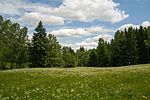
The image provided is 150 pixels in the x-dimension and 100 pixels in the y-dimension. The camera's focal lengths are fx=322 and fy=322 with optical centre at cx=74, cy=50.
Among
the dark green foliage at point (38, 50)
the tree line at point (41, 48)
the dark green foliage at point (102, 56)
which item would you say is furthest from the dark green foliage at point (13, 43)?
the dark green foliage at point (102, 56)

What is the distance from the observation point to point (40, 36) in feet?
341

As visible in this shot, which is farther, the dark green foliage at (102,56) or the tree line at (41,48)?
the dark green foliage at (102,56)

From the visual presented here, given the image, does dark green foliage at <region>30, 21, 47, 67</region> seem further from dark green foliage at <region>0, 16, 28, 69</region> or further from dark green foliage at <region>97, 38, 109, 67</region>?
dark green foliage at <region>97, 38, 109, 67</region>

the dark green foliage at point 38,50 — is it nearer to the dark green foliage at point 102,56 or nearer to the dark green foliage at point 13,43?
the dark green foliage at point 13,43

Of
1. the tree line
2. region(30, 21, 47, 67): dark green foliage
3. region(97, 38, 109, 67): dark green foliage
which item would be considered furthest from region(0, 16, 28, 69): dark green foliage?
region(97, 38, 109, 67): dark green foliage

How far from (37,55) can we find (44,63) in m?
3.35

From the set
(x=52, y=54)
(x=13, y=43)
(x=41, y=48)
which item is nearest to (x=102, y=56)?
(x=52, y=54)

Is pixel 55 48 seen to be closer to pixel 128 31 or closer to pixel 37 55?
pixel 37 55

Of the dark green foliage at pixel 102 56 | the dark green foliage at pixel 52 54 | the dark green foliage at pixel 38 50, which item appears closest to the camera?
the dark green foliage at pixel 38 50

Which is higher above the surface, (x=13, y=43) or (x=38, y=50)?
(x=13, y=43)

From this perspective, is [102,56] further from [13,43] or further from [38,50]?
[13,43]

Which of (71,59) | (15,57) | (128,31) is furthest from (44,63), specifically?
(71,59)

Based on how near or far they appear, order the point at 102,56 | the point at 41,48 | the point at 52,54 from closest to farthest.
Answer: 1. the point at 41,48
2. the point at 52,54
3. the point at 102,56

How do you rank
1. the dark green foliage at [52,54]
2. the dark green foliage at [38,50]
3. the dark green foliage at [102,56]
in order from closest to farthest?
1. the dark green foliage at [38,50]
2. the dark green foliage at [52,54]
3. the dark green foliage at [102,56]
